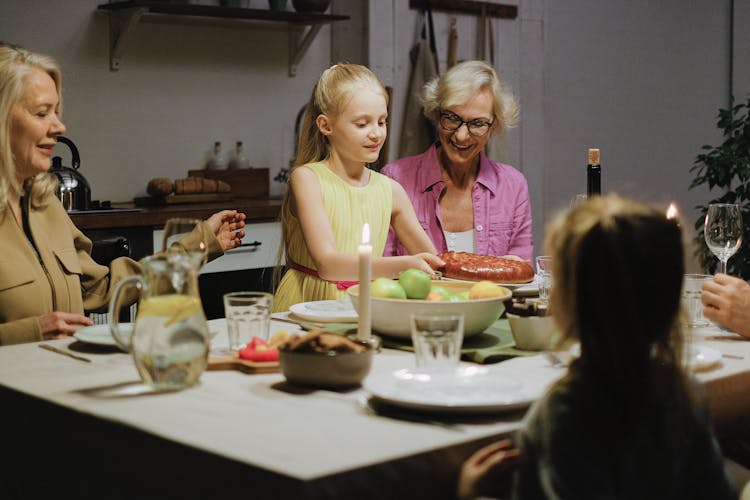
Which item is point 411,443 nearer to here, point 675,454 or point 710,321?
point 675,454

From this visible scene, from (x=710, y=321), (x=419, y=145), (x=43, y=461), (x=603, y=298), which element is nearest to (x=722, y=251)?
(x=710, y=321)

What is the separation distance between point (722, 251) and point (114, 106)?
2.98 m

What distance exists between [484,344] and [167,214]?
2.26 metres

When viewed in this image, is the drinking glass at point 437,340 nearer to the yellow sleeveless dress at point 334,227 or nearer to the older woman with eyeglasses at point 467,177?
the yellow sleeveless dress at point 334,227

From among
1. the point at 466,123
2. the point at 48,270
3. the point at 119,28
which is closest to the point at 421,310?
the point at 48,270

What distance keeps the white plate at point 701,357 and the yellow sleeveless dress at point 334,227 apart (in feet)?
4.04

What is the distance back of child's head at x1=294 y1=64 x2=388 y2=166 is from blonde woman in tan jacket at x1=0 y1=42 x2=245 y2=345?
1.93 feet

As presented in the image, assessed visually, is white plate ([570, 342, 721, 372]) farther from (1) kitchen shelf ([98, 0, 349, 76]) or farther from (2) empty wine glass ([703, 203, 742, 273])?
(1) kitchen shelf ([98, 0, 349, 76])

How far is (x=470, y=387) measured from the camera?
1.51 meters

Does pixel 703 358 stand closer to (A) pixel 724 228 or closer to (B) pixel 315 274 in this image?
(A) pixel 724 228

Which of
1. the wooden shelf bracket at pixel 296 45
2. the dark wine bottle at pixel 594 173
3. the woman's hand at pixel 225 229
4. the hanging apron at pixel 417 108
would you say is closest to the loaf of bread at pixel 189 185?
the wooden shelf bracket at pixel 296 45

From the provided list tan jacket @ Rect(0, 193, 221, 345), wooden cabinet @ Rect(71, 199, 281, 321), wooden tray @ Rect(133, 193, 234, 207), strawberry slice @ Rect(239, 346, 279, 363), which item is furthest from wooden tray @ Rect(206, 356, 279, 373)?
wooden tray @ Rect(133, 193, 234, 207)

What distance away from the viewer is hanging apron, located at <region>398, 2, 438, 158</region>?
505 centimetres

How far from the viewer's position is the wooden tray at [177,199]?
4.30 meters
